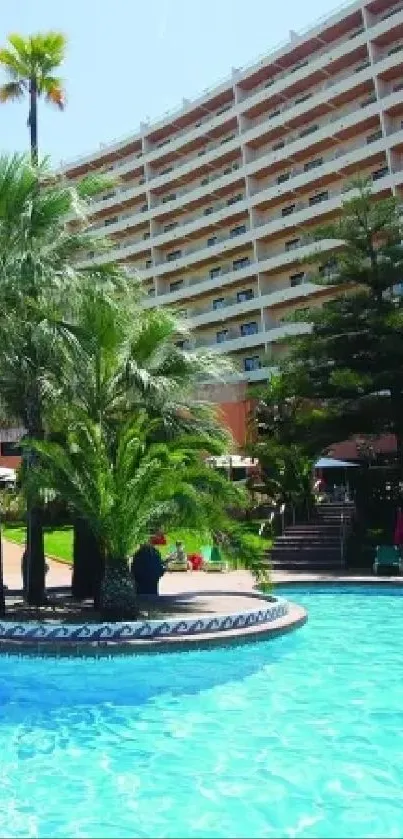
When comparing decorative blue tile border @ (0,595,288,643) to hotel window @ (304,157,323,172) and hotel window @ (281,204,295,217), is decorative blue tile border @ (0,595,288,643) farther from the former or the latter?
hotel window @ (281,204,295,217)

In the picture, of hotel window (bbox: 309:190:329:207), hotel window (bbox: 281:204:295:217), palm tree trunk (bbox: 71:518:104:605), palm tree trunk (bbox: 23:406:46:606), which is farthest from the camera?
hotel window (bbox: 281:204:295:217)

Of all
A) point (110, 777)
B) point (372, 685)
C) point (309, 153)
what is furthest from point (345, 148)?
point (110, 777)

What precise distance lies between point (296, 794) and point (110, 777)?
1.67 m

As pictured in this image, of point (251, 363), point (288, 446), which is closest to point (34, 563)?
point (288, 446)

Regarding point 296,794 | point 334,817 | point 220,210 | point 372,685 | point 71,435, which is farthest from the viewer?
point 220,210

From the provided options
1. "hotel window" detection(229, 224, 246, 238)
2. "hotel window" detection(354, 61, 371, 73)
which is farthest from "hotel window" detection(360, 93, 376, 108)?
"hotel window" detection(229, 224, 246, 238)

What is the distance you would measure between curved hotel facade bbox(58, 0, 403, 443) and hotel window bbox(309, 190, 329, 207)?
98mm

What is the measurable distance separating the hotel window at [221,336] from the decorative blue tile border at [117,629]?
1919 inches

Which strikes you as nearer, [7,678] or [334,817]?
[334,817]

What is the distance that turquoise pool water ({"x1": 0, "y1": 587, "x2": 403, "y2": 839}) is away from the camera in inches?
242

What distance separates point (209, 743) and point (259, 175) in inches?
2164

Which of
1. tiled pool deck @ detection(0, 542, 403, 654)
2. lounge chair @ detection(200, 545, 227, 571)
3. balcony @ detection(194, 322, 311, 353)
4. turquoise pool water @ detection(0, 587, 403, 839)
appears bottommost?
turquoise pool water @ detection(0, 587, 403, 839)

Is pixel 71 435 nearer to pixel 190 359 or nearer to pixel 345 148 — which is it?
pixel 190 359

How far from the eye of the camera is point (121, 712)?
930 centimetres
